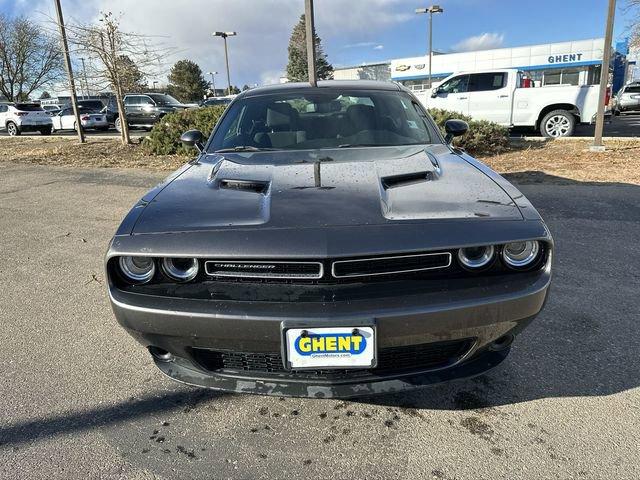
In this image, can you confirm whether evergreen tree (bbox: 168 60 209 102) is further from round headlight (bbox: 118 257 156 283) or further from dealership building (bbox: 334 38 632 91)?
round headlight (bbox: 118 257 156 283)

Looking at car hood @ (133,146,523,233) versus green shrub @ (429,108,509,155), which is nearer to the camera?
car hood @ (133,146,523,233)

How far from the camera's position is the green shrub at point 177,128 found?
35.0 feet

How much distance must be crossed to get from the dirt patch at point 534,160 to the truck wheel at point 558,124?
49.0 inches

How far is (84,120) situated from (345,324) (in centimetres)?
2294

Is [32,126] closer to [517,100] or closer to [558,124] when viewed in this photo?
[517,100]

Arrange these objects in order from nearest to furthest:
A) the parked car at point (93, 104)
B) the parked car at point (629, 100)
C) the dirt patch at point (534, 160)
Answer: the dirt patch at point (534, 160), the parked car at point (629, 100), the parked car at point (93, 104)

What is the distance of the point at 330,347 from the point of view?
5.95 feet

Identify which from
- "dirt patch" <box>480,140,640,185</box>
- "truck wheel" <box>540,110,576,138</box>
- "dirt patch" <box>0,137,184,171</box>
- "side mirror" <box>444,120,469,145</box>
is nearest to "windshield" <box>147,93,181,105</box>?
"dirt patch" <box>0,137,184,171</box>

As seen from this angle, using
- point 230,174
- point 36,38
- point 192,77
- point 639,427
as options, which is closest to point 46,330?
point 230,174

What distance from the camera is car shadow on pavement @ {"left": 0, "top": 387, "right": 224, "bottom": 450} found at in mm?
2156

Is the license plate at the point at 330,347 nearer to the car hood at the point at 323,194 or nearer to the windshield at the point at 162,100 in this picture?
the car hood at the point at 323,194

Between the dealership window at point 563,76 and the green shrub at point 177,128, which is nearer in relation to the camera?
the green shrub at point 177,128

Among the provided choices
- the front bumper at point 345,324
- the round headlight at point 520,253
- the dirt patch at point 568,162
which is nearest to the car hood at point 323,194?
the round headlight at point 520,253

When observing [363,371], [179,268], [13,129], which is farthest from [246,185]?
[13,129]
